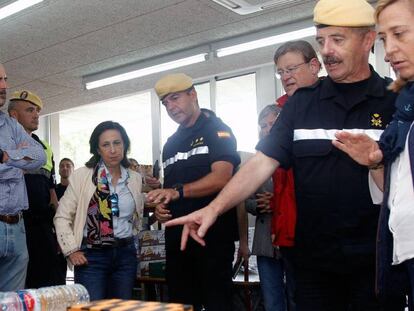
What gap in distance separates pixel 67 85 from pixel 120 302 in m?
6.40

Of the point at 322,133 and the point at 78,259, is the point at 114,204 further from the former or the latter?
the point at 322,133

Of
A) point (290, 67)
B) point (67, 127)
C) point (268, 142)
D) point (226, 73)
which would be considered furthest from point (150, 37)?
point (67, 127)

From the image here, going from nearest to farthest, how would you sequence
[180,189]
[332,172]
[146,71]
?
1. [332,172]
2. [180,189]
3. [146,71]

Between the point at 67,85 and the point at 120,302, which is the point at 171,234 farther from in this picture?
the point at 67,85

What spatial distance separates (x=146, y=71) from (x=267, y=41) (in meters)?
1.73

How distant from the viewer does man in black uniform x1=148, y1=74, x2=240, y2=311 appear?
2398 mm

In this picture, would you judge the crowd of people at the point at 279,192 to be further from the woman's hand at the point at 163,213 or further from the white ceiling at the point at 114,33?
the white ceiling at the point at 114,33

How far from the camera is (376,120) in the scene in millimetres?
1586

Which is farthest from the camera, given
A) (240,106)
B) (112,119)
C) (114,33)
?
(112,119)

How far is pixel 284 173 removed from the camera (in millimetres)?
2471

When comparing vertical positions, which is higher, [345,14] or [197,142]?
[345,14]

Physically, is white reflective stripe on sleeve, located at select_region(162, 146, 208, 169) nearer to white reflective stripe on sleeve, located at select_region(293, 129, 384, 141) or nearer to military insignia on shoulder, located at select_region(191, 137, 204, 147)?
military insignia on shoulder, located at select_region(191, 137, 204, 147)

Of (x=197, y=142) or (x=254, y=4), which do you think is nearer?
(x=197, y=142)

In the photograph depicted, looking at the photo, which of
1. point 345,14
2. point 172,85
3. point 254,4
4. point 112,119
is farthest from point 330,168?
point 112,119
